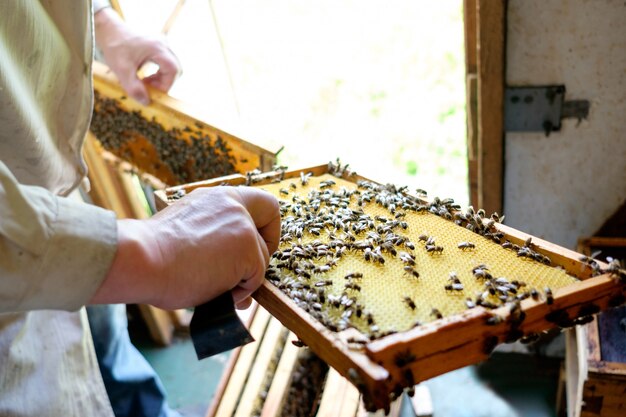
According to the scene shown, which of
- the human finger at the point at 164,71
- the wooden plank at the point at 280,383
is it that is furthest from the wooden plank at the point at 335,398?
the human finger at the point at 164,71

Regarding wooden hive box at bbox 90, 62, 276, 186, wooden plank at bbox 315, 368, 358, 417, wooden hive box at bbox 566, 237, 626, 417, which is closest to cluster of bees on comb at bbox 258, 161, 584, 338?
wooden hive box at bbox 90, 62, 276, 186

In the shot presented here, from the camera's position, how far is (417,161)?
5.85 m

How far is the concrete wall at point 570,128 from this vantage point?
2.93 metres

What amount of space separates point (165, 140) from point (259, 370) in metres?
1.63

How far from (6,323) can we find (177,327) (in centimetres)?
369

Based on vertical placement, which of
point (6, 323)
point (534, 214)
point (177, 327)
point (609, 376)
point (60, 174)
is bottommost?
point (177, 327)

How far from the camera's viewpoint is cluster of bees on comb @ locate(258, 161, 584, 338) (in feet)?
4.99

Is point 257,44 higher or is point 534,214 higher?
point 257,44

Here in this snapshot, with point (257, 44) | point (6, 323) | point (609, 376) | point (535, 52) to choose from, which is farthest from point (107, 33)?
point (609, 376)

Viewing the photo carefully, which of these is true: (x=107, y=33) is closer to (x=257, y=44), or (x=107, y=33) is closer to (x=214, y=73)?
(x=214, y=73)

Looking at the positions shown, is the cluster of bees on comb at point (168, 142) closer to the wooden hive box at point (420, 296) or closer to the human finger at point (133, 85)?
the human finger at point (133, 85)

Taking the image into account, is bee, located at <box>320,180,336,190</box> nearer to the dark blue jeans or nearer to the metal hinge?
the metal hinge

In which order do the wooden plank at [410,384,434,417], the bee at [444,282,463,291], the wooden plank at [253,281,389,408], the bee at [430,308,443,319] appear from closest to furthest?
the wooden plank at [253,281,389,408] < the bee at [430,308,443,319] < the bee at [444,282,463,291] < the wooden plank at [410,384,434,417]

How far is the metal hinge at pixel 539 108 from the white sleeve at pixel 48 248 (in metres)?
2.58
